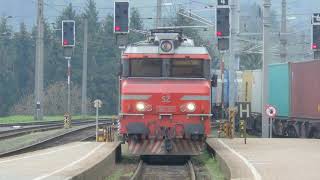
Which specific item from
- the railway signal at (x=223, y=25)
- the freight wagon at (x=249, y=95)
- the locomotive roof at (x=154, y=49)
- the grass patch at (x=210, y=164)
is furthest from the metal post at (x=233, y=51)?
the locomotive roof at (x=154, y=49)

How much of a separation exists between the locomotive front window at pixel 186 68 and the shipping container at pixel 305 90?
1012 centimetres

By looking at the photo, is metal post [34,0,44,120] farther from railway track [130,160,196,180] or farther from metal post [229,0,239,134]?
railway track [130,160,196,180]

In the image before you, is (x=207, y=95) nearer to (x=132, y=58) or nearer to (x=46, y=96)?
(x=132, y=58)

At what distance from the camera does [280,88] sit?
36.2 meters

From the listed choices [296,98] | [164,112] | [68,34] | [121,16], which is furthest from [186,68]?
[68,34]

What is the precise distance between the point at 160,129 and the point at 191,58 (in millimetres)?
2413

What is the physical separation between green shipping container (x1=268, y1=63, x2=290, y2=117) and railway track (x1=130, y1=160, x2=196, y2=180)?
12.8 metres

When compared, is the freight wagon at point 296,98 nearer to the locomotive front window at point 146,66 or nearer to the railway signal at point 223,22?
the railway signal at point 223,22

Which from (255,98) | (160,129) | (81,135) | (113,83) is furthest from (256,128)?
(113,83)

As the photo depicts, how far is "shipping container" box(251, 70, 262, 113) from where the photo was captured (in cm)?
3897

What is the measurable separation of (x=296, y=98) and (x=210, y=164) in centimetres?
1273

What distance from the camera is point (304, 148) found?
23.0 m

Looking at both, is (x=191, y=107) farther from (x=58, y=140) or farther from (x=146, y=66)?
(x=58, y=140)

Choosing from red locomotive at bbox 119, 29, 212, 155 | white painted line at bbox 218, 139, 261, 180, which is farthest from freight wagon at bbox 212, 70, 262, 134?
red locomotive at bbox 119, 29, 212, 155
